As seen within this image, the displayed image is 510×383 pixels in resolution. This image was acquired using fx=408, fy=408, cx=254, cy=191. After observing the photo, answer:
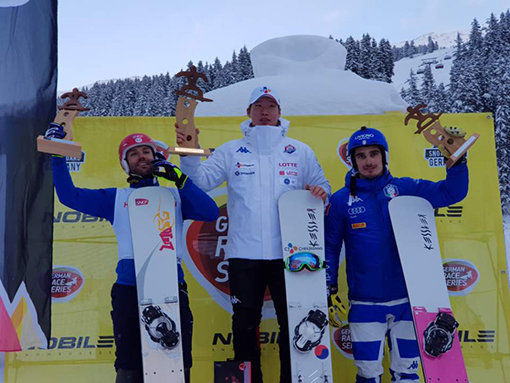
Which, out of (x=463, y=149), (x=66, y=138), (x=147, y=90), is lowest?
(x=463, y=149)

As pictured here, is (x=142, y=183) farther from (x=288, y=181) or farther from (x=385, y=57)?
(x=385, y=57)

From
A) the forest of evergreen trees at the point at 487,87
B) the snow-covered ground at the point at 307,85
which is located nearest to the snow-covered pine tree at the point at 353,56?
the forest of evergreen trees at the point at 487,87

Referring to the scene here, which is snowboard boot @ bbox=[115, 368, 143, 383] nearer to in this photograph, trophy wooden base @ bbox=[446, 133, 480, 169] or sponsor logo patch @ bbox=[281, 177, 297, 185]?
sponsor logo patch @ bbox=[281, 177, 297, 185]

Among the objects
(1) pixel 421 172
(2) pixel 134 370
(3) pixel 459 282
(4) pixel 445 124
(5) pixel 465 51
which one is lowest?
(2) pixel 134 370

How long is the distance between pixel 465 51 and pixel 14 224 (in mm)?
44867

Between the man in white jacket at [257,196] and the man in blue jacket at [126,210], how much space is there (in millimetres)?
169

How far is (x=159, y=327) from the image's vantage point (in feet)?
7.35

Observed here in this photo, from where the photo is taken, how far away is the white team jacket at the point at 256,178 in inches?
98.8

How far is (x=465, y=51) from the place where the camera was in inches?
1548

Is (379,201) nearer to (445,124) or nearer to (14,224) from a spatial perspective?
(445,124)

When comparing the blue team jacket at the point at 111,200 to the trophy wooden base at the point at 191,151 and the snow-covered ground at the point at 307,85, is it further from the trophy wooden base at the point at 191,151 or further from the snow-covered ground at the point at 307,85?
the snow-covered ground at the point at 307,85

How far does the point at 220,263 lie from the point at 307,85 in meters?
2.44

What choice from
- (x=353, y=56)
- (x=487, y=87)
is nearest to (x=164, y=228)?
(x=487, y=87)

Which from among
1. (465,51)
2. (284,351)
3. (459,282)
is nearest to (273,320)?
(284,351)
